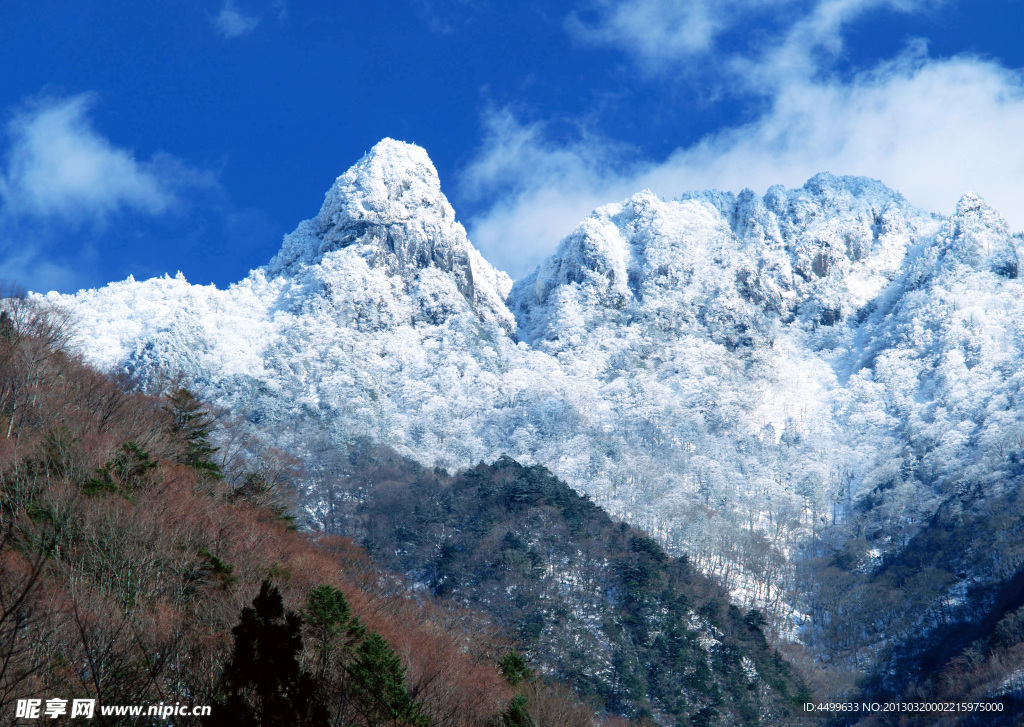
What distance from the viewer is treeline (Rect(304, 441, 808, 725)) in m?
82.2

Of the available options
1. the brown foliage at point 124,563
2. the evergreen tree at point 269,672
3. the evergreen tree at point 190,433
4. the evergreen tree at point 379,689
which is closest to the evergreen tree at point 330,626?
the evergreen tree at point 379,689

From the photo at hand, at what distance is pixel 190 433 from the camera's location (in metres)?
44.7

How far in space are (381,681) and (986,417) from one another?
589 feet

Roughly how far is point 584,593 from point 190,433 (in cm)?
6254

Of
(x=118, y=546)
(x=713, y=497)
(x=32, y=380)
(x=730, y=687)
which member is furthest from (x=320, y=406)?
(x=118, y=546)

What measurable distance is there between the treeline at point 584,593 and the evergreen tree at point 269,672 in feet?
178

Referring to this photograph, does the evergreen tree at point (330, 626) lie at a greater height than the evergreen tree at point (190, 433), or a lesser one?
lesser

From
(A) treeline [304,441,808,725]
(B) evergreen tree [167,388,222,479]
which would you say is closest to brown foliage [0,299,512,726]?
(B) evergreen tree [167,388,222,479]

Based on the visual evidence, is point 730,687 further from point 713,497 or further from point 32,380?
point 713,497

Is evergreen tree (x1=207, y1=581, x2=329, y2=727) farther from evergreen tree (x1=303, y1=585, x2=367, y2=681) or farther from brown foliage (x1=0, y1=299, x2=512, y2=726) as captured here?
evergreen tree (x1=303, y1=585, x2=367, y2=681)

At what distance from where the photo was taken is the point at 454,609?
78.8 meters

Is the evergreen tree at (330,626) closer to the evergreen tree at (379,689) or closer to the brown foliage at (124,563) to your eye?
the evergreen tree at (379,689)

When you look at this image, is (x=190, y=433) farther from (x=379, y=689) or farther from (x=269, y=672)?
(x=269, y=672)

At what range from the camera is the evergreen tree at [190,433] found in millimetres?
41781
